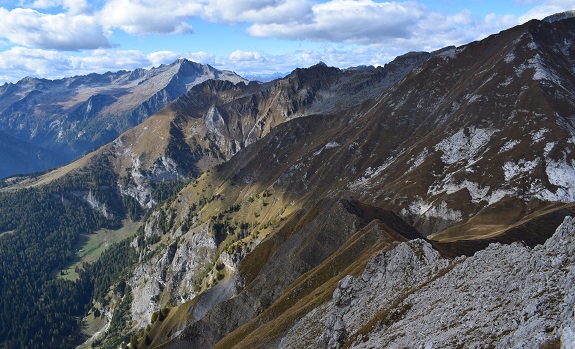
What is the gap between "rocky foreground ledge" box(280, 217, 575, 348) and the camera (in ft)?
95.7

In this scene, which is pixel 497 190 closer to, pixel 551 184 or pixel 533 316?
pixel 551 184

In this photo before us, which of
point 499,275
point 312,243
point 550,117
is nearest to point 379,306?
point 499,275

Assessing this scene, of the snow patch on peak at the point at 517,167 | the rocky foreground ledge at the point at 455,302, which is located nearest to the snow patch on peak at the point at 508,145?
the snow patch on peak at the point at 517,167

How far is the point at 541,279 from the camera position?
33344 millimetres

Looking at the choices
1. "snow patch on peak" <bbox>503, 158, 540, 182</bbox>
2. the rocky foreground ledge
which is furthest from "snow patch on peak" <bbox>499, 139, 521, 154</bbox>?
the rocky foreground ledge

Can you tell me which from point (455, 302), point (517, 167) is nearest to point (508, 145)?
point (517, 167)

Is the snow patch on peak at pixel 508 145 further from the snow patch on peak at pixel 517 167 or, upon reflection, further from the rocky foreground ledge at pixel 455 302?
the rocky foreground ledge at pixel 455 302

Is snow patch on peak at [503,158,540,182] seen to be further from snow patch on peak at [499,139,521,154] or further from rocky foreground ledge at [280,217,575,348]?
rocky foreground ledge at [280,217,575,348]

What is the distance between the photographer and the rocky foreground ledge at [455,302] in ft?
95.7

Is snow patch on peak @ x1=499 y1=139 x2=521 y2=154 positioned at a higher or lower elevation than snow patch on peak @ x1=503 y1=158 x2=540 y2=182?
higher

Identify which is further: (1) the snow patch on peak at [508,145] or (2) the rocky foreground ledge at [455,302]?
(1) the snow patch on peak at [508,145]

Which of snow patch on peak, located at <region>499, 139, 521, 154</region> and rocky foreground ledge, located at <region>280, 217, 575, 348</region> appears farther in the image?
snow patch on peak, located at <region>499, 139, 521, 154</region>

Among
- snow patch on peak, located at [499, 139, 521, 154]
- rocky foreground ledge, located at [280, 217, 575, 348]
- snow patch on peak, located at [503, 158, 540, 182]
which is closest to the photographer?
rocky foreground ledge, located at [280, 217, 575, 348]

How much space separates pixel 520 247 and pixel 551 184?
132274 mm
